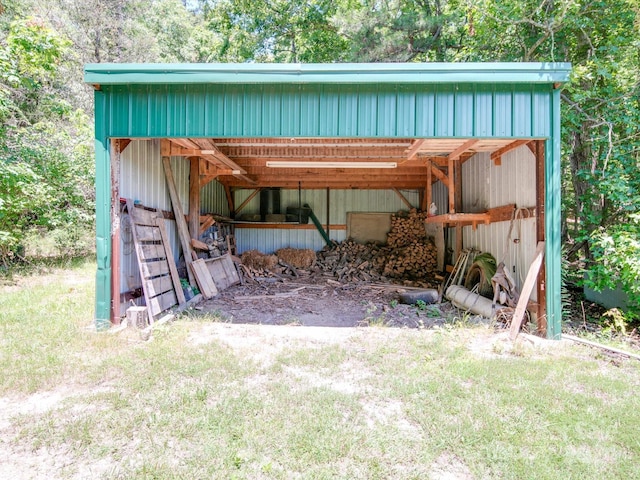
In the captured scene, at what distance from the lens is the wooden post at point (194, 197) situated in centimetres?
730

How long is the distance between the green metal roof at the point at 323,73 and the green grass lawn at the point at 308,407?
300 cm

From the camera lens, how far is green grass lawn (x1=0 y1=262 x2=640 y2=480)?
2.12 metres

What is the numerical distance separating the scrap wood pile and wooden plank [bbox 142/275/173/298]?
3.26 metres

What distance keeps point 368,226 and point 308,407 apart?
29.6 ft

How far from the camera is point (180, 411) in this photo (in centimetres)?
264

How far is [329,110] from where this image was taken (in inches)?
173

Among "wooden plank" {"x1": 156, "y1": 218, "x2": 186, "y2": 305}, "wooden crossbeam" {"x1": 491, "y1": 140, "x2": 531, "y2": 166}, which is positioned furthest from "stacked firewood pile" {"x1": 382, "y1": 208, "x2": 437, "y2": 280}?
"wooden plank" {"x1": 156, "y1": 218, "x2": 186, "y2": 305}

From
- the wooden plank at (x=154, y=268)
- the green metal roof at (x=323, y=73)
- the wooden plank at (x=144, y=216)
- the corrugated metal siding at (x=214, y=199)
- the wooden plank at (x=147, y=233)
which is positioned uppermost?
the green metal roof at (x=323, y=73)

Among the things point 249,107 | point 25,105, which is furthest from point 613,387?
point 25,105

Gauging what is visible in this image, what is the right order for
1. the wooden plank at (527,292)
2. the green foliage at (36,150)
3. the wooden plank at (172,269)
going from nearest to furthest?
the wooden plank at (527,292)
the wooden plank at (172,269)
the green foliage at (36,150)

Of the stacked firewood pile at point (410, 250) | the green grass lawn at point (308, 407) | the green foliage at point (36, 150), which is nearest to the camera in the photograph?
the green grass lawn at point (308, 407)

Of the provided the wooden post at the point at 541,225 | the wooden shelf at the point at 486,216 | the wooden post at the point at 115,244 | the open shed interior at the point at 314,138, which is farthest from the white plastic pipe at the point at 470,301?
the wooden post at the point at 115,244

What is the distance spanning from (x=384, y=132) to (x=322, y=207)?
23.6ft

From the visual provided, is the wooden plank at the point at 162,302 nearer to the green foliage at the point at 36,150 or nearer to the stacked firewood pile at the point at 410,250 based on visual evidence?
the green foliage at the point at 36,150
